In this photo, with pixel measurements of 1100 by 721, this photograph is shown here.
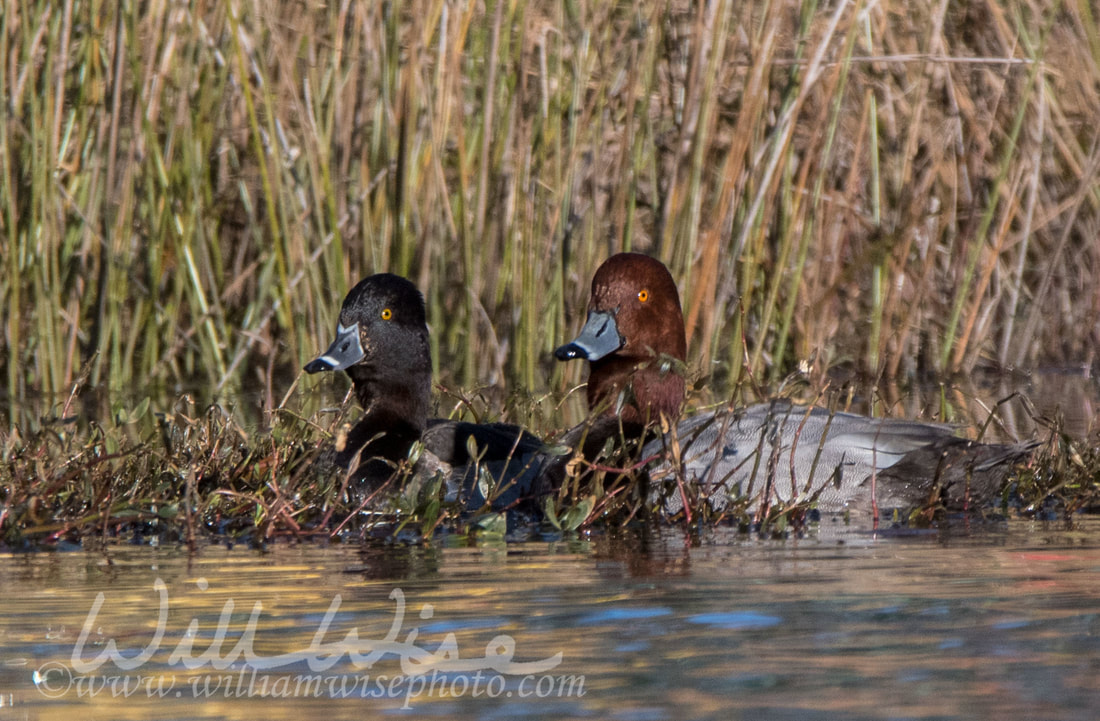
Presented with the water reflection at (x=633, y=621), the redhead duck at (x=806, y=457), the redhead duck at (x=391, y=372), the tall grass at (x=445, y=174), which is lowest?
the water reflection at (x=633, y=621)

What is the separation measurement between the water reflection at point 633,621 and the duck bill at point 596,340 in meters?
1.23

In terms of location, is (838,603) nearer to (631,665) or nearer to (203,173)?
(631,665)

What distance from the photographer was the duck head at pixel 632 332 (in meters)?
5.70

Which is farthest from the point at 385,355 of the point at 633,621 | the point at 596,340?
the point at 633,621

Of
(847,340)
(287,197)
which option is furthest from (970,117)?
(287,197)

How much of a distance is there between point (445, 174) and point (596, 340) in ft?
8.00

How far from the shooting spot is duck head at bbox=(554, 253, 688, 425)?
18.7ft

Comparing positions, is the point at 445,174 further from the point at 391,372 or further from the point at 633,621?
the point at 633,621

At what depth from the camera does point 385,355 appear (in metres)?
5.89

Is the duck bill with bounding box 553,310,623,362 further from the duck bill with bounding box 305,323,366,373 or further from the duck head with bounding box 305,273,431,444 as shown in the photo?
the duck bill with bounding box 305,323,366,373

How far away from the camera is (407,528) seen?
4750mm

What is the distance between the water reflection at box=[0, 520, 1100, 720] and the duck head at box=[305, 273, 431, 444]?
1507mm

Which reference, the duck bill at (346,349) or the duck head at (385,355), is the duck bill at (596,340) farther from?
the duck bill at (346,349)

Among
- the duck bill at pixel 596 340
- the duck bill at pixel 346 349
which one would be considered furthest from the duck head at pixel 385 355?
the duck bill at pixel 596 340
